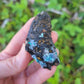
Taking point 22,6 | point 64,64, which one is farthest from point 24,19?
point 64,64

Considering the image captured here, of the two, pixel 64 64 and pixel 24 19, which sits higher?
pixel 24 19

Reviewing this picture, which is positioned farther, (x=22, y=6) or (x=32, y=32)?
(x=22, y=6)

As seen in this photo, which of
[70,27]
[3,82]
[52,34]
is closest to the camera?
[3,82]

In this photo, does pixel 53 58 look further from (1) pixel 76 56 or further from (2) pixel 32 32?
(1) pixel 76 56

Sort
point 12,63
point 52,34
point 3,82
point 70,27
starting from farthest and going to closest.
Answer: point 70,27
point 52,34
point 3,82
point 12,63

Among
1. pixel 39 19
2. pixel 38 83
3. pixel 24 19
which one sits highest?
pixel 39 19

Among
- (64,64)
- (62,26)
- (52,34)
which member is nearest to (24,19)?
(62,26)

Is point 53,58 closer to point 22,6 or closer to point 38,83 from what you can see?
point 38,83
